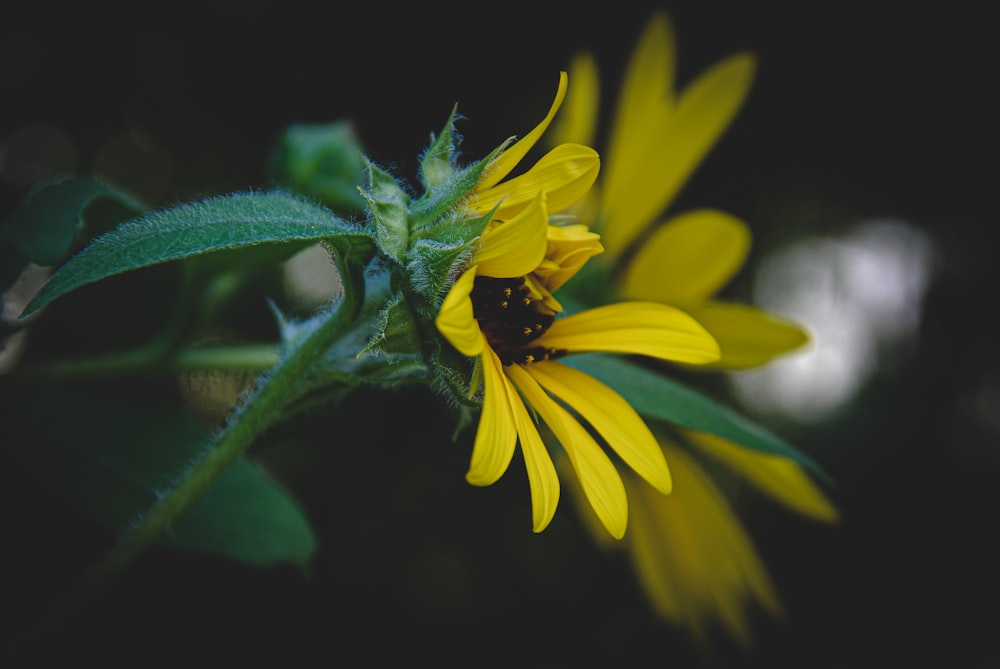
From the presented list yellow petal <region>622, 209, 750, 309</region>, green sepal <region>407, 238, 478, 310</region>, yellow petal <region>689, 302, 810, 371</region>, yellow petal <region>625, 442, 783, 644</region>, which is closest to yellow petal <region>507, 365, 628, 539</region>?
green sepal <region>407, 238, 478, 310</region>

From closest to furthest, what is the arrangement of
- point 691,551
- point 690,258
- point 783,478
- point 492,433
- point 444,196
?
A: 1. point 492,433
2. point 444,196
3. point 783,478
4. point 690,258
5. point 691,551

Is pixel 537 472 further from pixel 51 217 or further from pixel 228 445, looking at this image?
pixel 51 217

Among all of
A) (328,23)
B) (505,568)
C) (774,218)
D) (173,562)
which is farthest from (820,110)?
(173,562)

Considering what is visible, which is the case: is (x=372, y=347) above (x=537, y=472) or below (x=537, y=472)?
above

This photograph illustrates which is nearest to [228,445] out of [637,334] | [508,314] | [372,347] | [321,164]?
[372,347]

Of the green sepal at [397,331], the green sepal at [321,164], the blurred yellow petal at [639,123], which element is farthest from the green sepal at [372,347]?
the blurred yellow petal at [639,123]

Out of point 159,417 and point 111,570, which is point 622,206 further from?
point 111,570

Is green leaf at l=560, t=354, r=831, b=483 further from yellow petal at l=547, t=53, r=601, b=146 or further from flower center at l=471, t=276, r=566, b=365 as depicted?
yellow petal at l=547, t=53, r=601, b=146
